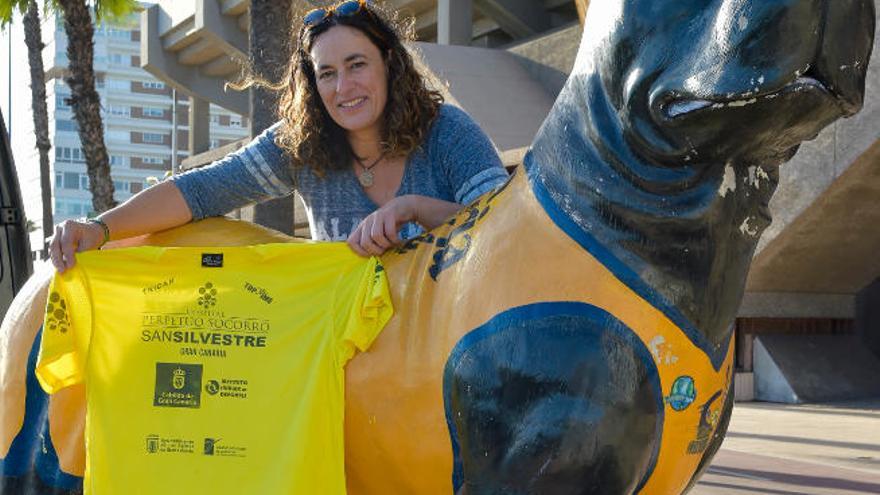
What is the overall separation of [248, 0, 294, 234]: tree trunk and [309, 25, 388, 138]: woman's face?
5345 millimetres

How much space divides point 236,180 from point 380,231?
22.8 inches

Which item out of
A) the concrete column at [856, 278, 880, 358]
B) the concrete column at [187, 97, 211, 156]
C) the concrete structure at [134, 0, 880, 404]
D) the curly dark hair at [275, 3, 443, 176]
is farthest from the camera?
the concrete column at [187, 97, 211, 156]

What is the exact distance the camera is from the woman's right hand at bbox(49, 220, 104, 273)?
2439 mm

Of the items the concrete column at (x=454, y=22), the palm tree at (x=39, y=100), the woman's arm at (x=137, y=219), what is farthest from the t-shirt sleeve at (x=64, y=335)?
the concrete column at (x=454, y=22)

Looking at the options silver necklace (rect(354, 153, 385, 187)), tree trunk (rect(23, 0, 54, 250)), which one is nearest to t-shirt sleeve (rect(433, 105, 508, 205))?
silver necklace (rect(354, 153, 385, 187))

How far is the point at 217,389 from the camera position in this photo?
86.0 inches

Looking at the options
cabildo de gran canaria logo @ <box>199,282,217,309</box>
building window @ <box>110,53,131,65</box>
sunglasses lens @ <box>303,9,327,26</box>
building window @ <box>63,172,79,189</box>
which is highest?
building window @ <box>110,53,131,65</box>

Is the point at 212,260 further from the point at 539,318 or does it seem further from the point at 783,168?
the point at 783,168

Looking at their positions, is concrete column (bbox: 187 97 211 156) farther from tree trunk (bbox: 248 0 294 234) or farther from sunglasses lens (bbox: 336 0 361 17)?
sunglasses lens (bbox: 336 0 361 17)

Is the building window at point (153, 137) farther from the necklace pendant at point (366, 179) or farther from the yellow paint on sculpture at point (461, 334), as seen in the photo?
the yellow paint on sculpture at point (461, 334)

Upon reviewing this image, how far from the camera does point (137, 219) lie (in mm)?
2570

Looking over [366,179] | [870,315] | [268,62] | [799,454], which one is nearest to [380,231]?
[366,179]

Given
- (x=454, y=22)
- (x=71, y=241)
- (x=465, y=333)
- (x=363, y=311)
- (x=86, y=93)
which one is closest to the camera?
(x=465, y=333)

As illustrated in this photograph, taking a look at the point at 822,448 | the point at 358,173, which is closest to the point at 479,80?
the point at 822,448
